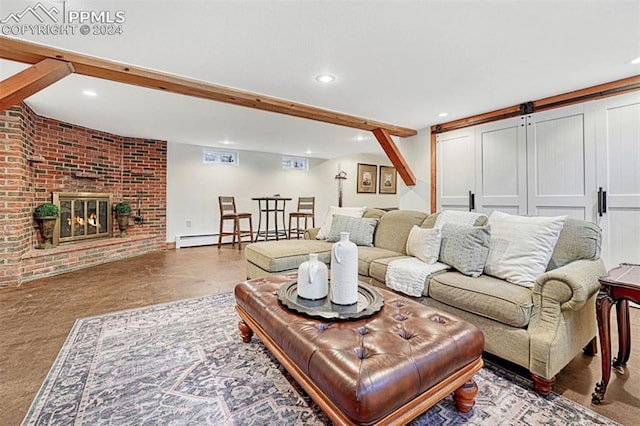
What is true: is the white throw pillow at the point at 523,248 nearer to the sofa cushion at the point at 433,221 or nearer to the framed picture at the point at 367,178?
the sofa cushion at the point at 433,221

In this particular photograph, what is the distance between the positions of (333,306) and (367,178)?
647 centimetres

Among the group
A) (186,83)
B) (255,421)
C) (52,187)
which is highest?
(186,83)

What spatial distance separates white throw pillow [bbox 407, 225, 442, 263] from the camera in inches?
93.7

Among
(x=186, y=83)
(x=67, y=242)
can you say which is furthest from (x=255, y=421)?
(x=67, y=242)

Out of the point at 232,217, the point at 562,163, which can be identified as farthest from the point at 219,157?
the point at 562,163

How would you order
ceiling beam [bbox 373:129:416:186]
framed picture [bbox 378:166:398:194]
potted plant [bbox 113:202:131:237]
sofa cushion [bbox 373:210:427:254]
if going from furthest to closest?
framed picture [bbox 378:166:398:194] < potted plant [bbox 113:202:131:237] < ceiling beam [bbox 373:129:416:186] < sofa cushion [bbox 373:210:427:254]

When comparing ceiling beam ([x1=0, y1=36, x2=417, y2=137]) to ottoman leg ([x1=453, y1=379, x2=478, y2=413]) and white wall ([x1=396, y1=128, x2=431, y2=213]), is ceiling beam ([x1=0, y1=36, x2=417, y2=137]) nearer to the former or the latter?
white wall ([x1=396, y1=128, x2=431, y2=213])

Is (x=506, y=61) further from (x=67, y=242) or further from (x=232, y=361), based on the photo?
(x=67, y=242)

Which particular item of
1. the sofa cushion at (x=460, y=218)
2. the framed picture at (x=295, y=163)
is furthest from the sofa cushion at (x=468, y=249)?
the framed picture at (x=295, y=163)

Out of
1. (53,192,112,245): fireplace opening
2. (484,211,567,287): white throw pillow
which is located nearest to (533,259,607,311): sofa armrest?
(484,211,567,287): white throw pillow

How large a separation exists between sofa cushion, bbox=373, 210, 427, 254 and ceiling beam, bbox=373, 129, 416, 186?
1.52 m

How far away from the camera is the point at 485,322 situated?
5.84 feet

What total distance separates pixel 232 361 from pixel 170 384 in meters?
0.35

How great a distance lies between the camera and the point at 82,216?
15.0 ft
